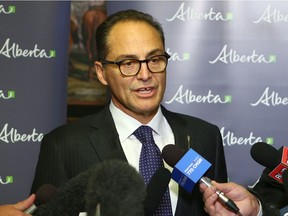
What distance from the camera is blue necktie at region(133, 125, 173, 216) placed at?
66.1 inches

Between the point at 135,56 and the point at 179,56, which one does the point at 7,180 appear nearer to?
the point at 179,56

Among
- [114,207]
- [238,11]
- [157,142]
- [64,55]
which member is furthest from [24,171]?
[114,207]

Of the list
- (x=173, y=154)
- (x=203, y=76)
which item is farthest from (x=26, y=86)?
(x=173, y=154)

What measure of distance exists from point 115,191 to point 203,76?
1.84 metres

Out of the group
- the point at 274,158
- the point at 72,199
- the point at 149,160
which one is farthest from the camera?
the point at 149,160

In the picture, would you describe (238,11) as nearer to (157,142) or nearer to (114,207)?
(157,142)

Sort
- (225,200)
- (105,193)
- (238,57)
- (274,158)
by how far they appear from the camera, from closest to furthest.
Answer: (105,193), (225,200), (274,158), (238,57)

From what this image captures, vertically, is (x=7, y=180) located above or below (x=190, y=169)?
below

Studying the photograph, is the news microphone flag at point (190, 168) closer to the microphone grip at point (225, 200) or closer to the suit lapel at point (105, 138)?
the microphone grip at point (225, 200)

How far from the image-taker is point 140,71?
1732mm

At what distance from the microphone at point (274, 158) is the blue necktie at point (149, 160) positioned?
38cm

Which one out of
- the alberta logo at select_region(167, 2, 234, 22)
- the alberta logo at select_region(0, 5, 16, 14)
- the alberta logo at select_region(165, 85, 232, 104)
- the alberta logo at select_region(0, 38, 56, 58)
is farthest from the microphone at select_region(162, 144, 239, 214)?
the alberta logo at select_region(0, 5, 16, 14)

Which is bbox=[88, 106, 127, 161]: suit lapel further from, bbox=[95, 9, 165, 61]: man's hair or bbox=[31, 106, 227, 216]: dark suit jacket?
bbox=[95, 9, 165, 61]: man's hair

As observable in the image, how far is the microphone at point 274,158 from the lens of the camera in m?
1.38
